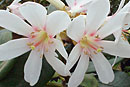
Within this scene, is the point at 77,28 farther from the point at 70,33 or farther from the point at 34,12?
the point at 34,12

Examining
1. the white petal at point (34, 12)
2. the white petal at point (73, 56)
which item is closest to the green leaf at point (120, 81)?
the white petal at point (73, 56)

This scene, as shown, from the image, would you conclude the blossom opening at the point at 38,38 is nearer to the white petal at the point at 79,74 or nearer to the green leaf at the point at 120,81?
the white petal at the point at 79,74

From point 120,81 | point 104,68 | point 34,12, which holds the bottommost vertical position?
point 120,81

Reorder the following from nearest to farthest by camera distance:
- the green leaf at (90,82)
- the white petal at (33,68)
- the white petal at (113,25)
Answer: the white petal at (113,25) < the white petal at (33,68) < the green leaf at (90,82)

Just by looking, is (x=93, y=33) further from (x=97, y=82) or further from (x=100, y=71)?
(x=97, y=82)

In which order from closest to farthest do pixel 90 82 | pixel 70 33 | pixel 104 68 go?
pixel 70 33 → pixel 104 68 → pixel 90 82

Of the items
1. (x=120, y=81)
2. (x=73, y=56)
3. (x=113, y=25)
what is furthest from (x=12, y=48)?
(x=120, y=81)

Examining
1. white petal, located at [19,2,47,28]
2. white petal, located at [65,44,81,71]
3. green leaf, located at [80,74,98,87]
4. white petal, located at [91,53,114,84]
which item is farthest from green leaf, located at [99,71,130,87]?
white petal, located at [19,2,47,28]

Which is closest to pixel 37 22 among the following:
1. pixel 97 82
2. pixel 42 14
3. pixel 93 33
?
pixel 42 14
